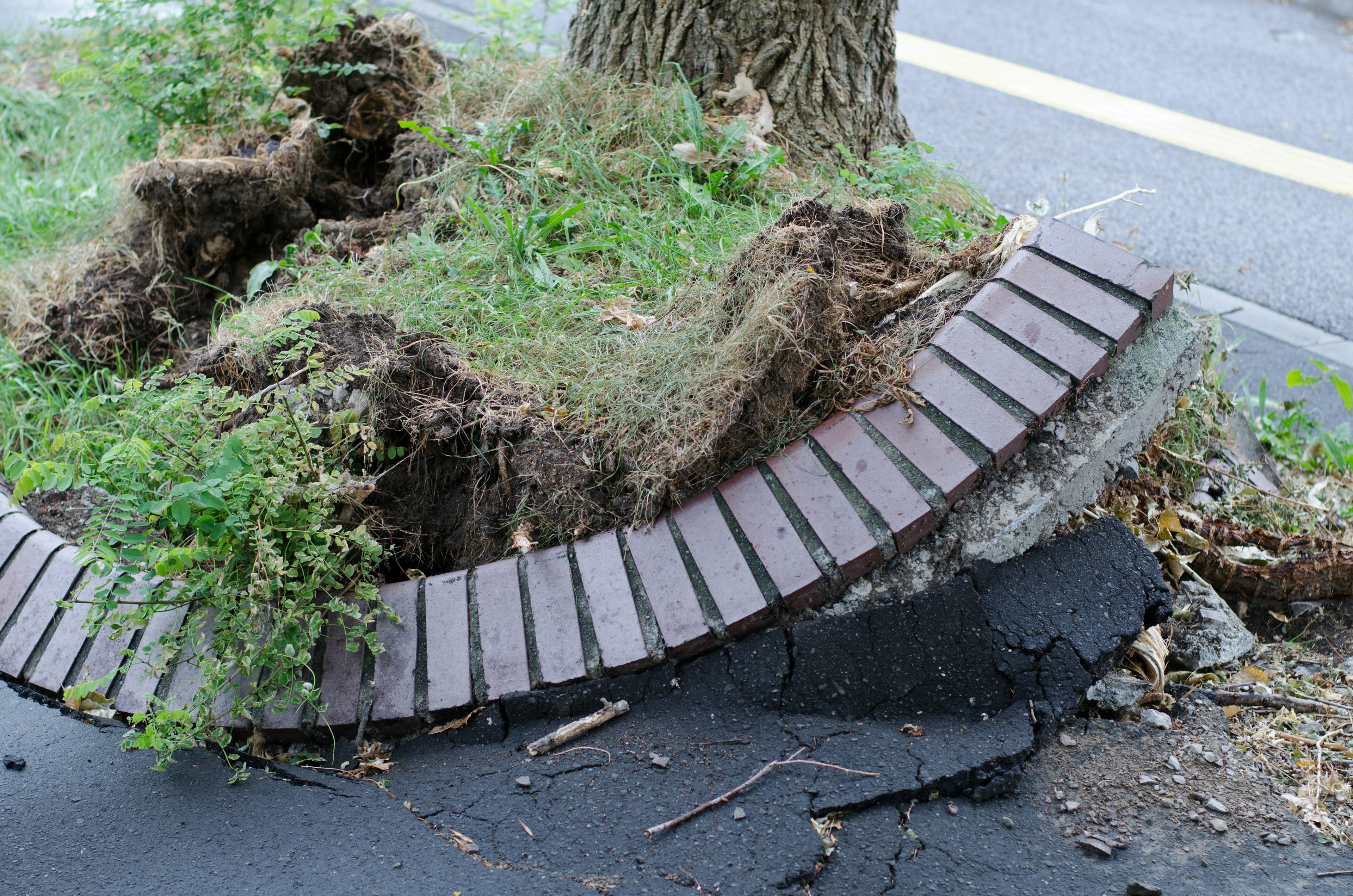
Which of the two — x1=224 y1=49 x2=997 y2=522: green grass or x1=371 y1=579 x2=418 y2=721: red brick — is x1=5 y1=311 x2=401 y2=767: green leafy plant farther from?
x1=224 y1=49 x2=997 y2=522: green grass

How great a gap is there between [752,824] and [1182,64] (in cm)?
743

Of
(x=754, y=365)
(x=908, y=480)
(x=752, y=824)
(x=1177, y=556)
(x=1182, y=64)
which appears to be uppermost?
(x=1182, y=64)

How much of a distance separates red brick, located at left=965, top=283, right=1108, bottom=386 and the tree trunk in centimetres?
123

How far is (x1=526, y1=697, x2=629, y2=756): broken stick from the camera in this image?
1.87m

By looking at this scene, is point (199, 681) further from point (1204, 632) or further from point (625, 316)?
point (1204, 632)

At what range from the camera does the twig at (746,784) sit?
1.68 metres

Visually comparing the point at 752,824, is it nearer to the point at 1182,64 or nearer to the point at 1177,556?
the point at 1177,556

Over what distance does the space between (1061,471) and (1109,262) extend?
1.67 ft

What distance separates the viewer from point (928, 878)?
1.60 metres

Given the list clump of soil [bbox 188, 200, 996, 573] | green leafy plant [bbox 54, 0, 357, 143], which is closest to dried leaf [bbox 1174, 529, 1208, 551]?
clump of soil [bbox 188, 200, 996, 573]

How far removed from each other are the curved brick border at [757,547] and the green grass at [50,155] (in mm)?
2310

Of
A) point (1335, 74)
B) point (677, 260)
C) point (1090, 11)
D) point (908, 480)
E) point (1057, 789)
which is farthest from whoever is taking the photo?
point (1090, 11)

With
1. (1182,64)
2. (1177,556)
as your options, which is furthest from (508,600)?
(1182,64)

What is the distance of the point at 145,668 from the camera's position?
2.10 meters
